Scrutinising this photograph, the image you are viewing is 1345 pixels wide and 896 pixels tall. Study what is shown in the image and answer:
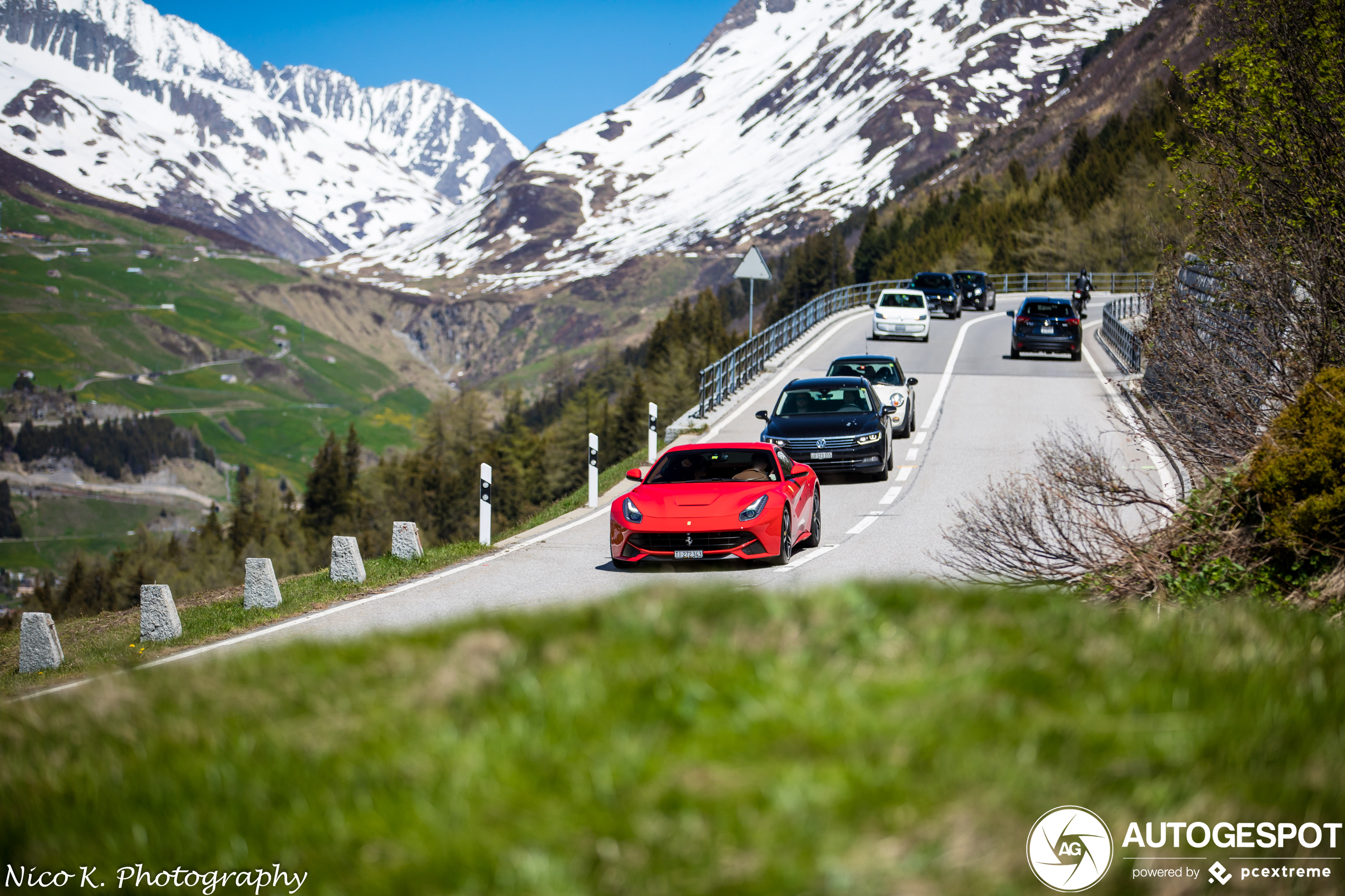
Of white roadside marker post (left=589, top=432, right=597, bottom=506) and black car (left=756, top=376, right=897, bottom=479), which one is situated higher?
black car (left=756, top=376, right=897, bottom=479)

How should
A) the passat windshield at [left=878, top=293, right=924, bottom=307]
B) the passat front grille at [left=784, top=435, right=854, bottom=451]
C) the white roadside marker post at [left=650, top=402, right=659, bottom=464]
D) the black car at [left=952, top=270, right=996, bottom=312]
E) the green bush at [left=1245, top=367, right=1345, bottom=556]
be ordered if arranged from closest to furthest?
1. the green bush at [left=1245, top=367, right=1345, bottom=556]
2. the passat front grille at [left=784, top=435, right=854, bottom=451]
3. the white roadside marker post at [left=650, top=402, right=659, bottom=464]
4. the passat windshield at [left=878, top=293, right=924, bottom=307]
5. the black car at [left=952, top=270, right=996, bottom=312]

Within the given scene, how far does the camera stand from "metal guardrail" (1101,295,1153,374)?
34.3 m

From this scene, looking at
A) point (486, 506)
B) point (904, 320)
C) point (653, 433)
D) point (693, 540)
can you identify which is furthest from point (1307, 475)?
point (904, 320)

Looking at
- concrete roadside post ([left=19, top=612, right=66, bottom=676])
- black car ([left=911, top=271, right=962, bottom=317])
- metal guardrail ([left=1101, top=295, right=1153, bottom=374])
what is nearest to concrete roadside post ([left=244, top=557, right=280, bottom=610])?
concrete roadside post ([left=19, top=612, right=66, bottom=676])

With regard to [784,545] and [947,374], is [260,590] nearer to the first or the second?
[784,545]

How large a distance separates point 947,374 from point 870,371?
1125cm

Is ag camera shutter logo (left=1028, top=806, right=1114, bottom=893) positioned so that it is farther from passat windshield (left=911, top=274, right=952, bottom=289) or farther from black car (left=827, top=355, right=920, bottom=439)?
passat windshield (left=911, top=274, right=952, bottom=289)

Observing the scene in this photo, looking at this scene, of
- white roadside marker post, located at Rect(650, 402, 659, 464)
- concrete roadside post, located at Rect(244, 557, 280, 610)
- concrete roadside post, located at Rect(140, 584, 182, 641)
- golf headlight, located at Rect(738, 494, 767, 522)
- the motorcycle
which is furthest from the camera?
the motorcycle

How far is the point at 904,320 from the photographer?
43531 mm

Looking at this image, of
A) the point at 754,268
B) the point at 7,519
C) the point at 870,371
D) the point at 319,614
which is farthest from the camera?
the point at 7,519

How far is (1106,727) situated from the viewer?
3.34 meters

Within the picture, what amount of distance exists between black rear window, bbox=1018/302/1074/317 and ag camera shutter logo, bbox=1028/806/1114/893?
3743cm

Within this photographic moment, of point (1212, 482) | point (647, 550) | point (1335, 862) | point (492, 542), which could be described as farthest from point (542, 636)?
point (492, 542)

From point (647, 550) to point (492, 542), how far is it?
5420 mm
